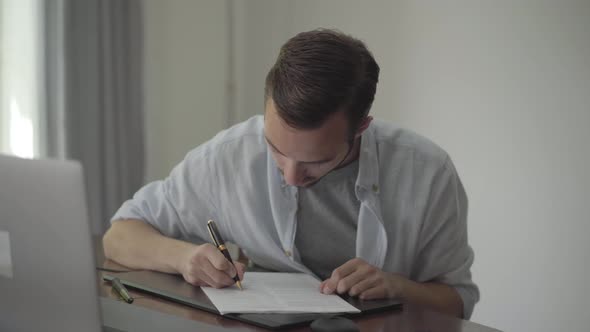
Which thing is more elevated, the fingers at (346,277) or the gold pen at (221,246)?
the gold pen at (221,246)

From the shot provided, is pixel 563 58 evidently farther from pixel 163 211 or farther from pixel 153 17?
pixel 153 17

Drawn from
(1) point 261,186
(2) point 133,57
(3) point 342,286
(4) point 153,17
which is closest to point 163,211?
(1) point 261,186

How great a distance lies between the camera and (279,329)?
101 cm

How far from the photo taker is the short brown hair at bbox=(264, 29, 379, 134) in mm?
1179

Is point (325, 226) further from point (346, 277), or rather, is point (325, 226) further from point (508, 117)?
point (508, 117)

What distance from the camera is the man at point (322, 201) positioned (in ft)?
4.02

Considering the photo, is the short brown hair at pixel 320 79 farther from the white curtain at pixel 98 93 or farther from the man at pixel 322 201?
the white curtain at pixel 98 93

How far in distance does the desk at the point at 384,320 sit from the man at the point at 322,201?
0.32ft

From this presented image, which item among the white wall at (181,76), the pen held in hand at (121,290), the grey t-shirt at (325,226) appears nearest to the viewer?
the pen held in hand at (121,290)

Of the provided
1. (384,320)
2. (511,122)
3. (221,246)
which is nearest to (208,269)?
(221,246)

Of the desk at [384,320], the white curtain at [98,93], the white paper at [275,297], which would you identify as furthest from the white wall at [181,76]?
the desk at [384,320]

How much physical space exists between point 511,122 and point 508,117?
3 cm

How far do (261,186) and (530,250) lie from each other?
1717mm

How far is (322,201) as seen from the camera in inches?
60.2
